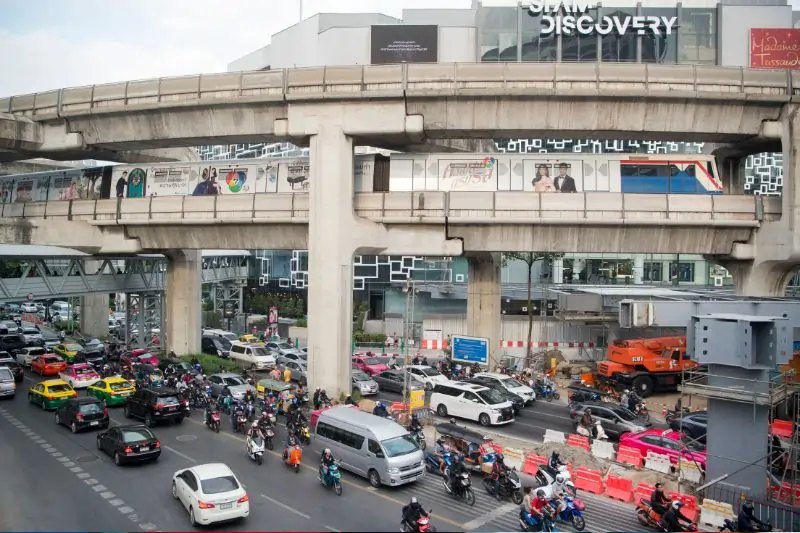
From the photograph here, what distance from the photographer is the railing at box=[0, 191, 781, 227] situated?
91.7 feet

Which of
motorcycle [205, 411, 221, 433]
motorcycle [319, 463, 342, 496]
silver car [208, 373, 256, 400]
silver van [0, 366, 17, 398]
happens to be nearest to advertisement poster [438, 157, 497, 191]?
silver car [208, 373, 256, 400]

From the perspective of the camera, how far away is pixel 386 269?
6094cm

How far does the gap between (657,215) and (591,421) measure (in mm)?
10207

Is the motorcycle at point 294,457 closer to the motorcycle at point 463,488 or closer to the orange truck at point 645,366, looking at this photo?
the motorcycle at point 463,488

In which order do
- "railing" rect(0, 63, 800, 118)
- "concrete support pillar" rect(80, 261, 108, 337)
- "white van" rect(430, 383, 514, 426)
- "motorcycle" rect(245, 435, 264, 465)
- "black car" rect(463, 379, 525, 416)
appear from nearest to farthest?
"motorcycle" rect(245, 435, 264, 465)
"white van" rect(430, 383, 514, 426)
"railing" rect(0, 63, 800, 118)
"black car" rect(463, 379, 525, 416)
"concrete support pillar" rect(80, 261, 108, 337)

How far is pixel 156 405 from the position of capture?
24.5 metres

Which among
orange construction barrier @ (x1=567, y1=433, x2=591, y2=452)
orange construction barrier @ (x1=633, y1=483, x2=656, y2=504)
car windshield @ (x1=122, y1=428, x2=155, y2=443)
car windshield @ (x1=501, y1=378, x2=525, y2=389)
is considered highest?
car windshield @ (x1=122, y1=428, x2=155, y2=443)

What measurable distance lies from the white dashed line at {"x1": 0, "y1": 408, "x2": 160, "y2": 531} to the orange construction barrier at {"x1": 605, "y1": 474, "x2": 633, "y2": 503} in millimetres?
12891

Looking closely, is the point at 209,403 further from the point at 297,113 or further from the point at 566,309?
the point at 566,309

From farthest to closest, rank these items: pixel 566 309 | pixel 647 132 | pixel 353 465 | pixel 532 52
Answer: pixel 532 52, pixel 566 309, pixel 647 132, pixel 353 465

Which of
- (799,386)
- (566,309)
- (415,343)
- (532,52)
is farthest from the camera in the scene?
(532,52)

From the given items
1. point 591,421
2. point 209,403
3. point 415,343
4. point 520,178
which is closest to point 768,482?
point 591,421

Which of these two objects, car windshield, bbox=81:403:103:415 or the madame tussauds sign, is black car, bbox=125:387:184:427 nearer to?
car windshield, bbox=81:403:103:415

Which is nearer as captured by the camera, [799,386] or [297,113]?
[799,386]
